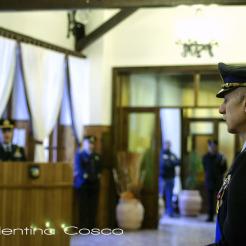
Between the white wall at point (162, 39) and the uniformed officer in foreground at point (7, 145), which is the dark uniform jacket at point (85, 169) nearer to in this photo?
the white wall at point (162, 39)

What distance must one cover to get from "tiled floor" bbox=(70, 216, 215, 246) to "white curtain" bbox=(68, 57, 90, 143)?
1709mm

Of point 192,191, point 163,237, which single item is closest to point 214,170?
point 192,191

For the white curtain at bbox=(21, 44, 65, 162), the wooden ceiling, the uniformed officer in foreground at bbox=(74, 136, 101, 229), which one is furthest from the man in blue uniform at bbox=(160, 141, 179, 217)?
the wooden ceiling

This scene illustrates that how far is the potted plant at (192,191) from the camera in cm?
912

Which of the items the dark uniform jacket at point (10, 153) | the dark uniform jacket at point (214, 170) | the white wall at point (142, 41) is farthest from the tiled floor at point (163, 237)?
the white wall at point (142, 41)

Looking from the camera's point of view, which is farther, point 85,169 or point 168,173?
point 168,173

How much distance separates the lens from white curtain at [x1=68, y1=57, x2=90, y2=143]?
759 centimetres

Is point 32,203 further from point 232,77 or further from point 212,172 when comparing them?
point 212,172

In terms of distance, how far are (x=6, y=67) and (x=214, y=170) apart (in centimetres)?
407

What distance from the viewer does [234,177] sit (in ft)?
4.72

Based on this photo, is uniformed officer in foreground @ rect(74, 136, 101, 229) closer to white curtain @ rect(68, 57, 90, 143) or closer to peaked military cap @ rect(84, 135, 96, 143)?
peaked military cap @ rect(84, 135, 96, 143)

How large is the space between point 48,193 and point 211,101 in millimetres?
3517

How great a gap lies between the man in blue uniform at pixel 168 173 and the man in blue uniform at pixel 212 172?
2.87ft

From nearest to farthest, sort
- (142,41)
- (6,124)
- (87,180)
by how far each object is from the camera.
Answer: (6,124) → (87,180) → (142,41)
